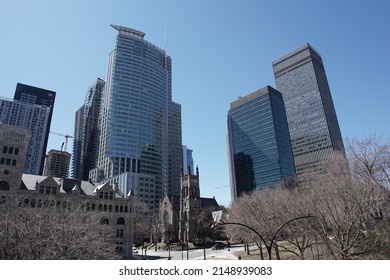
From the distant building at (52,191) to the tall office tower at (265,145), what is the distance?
128769 mm

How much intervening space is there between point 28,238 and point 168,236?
81901mm

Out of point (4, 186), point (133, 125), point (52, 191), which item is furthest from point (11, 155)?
point (133, 125)

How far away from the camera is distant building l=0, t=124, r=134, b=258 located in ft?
158

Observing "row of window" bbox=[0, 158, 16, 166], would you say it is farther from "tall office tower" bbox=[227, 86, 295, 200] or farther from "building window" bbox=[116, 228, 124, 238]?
"tall office tower" bbox=[227, 86, 295, 200]

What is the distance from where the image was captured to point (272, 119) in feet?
599

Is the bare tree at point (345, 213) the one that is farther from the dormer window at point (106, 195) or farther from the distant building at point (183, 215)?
the distant building at point (183, 215)

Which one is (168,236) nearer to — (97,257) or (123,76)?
(97,257)

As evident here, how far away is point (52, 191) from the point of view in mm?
51250

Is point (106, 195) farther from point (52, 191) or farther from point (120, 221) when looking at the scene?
point (52, 191)

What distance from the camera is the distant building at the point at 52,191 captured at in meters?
48.2

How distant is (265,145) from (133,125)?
91781 mm

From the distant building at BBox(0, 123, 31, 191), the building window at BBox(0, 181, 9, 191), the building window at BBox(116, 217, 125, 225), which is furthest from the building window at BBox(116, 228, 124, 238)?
the building window at BBox(0, 181, 9, 191)
